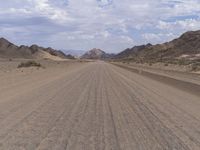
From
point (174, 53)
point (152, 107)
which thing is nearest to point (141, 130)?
point (152, 107)

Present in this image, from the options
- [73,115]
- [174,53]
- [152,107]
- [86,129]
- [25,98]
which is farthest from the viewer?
[174,53]

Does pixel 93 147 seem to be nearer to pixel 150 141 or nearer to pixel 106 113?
pixel 150 141

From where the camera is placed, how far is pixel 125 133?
1065 cm

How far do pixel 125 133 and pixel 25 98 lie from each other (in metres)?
8.99

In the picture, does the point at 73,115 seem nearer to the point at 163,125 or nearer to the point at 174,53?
the point at 163,125

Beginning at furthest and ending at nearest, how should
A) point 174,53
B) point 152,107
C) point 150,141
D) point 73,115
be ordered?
point 174,53
point 152,107
point 73,115
point 150,141

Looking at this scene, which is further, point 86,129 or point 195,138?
point 86,129

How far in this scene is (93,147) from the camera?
28.8 ft

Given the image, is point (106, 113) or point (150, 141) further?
point (106, 113)

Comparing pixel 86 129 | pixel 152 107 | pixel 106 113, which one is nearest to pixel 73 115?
pixel 106 113

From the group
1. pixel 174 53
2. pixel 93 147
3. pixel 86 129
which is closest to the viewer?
pixel 93 147

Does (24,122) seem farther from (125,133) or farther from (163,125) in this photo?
(163,125)

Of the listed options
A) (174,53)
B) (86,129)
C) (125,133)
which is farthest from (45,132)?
(174,53)

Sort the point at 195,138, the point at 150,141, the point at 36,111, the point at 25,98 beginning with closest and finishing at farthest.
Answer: the point at 150,141 < the point at 195,138 < the point at 36,111 < the point at 25,98
